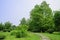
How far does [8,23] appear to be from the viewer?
70.5m

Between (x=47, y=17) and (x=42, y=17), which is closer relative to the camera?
(x=42, y=17)

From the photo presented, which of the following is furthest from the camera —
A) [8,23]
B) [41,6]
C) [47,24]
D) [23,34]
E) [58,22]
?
[8,23]

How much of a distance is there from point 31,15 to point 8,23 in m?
11.8

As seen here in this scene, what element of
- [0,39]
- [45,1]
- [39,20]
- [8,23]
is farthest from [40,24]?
[0,39]

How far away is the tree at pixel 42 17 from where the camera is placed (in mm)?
60000

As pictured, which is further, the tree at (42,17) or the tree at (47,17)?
the tree at (42,17)

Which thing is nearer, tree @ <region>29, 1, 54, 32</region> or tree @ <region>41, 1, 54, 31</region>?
tree @ <region>41, 1, 54, 31</region>

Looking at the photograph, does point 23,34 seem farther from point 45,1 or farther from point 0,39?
point 45,1

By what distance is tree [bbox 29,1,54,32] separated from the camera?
60000mm

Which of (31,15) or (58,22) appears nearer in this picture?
(58,22)

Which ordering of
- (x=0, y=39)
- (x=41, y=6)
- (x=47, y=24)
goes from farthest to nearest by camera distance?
(x=41, y=6) → (x=47, y=24) → (x=0, y=39)

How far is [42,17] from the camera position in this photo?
60.4m

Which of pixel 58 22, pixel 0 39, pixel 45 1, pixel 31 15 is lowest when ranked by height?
pixel 0 39

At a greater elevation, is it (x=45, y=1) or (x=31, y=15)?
(x=45, y=1)
